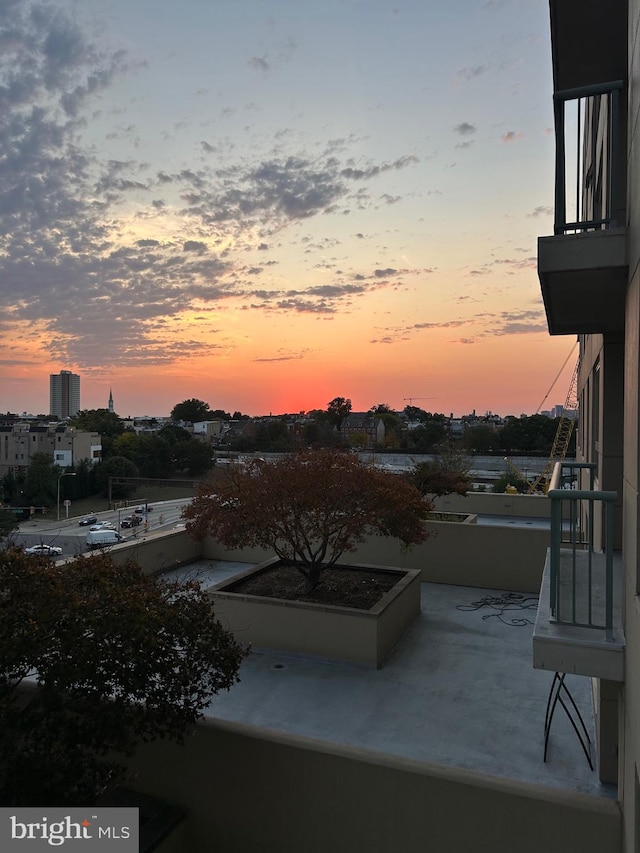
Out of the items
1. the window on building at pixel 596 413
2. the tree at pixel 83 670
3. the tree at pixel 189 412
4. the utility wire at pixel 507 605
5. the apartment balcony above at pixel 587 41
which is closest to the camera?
the tree at pixel 83 670

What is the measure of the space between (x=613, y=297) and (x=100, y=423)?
9553 cm

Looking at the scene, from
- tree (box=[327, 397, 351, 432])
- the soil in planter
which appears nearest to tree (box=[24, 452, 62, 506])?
tree (box=[327, 397, 351, 432])

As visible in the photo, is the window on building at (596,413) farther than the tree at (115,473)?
No

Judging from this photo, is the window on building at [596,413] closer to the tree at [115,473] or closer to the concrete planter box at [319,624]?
the concrete planter box at [319,624]

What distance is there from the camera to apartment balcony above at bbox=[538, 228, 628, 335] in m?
3.79

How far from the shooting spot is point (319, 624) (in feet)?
28.5

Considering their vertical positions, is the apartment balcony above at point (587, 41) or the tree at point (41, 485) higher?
the apartment balcony above at point (587, 41)

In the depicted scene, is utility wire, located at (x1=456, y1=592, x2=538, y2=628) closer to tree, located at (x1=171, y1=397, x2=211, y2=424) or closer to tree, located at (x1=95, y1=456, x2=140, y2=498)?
tree, located at (x1=95, y1=456, x2=140, y2=498)

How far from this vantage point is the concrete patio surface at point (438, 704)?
5.84 metres

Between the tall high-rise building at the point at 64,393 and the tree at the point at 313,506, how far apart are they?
19446 centimetres

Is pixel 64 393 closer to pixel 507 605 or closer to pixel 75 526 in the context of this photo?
pixel 75 526

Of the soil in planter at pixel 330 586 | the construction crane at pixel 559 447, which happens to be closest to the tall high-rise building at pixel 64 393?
the construction crane at pixel 559 447

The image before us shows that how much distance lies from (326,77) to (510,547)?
38.6ft

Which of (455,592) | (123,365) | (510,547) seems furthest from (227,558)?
(123,365)
